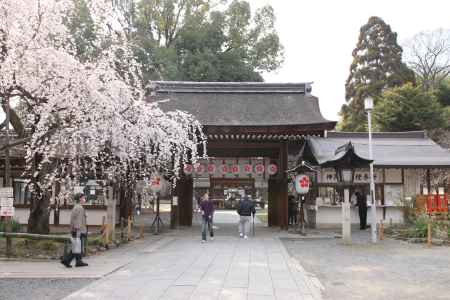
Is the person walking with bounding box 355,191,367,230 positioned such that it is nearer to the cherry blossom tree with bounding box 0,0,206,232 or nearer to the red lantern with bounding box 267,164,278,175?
the red lantern with bounding box 267,164,278,175

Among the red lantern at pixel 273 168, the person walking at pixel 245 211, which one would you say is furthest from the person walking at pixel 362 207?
the person walking at pixel 245 211

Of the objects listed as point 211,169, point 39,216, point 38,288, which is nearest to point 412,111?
point 211,169

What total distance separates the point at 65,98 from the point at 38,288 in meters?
5.09

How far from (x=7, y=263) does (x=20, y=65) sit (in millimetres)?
4805

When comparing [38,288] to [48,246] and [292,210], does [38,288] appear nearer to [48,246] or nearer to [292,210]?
[48,246]

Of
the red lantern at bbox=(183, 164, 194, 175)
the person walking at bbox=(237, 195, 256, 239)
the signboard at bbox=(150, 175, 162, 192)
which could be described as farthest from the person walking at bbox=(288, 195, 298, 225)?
the signboard at bbox=(150, 175, 162, 192)

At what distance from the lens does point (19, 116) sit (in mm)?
13633

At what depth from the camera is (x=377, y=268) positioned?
10.0 m

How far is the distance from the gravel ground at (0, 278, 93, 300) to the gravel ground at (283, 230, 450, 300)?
4472 mm

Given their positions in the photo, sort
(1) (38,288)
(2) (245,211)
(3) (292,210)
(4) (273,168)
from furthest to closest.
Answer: (3) (292,210) < (4) (273,168) < (2) (245,211) < (1) (38,288)

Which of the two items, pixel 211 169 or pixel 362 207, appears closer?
pixel 362 207

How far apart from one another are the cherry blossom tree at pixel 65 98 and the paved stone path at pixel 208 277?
3.42 metres

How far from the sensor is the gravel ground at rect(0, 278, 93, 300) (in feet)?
23.3

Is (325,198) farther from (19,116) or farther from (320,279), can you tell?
(19,116)
